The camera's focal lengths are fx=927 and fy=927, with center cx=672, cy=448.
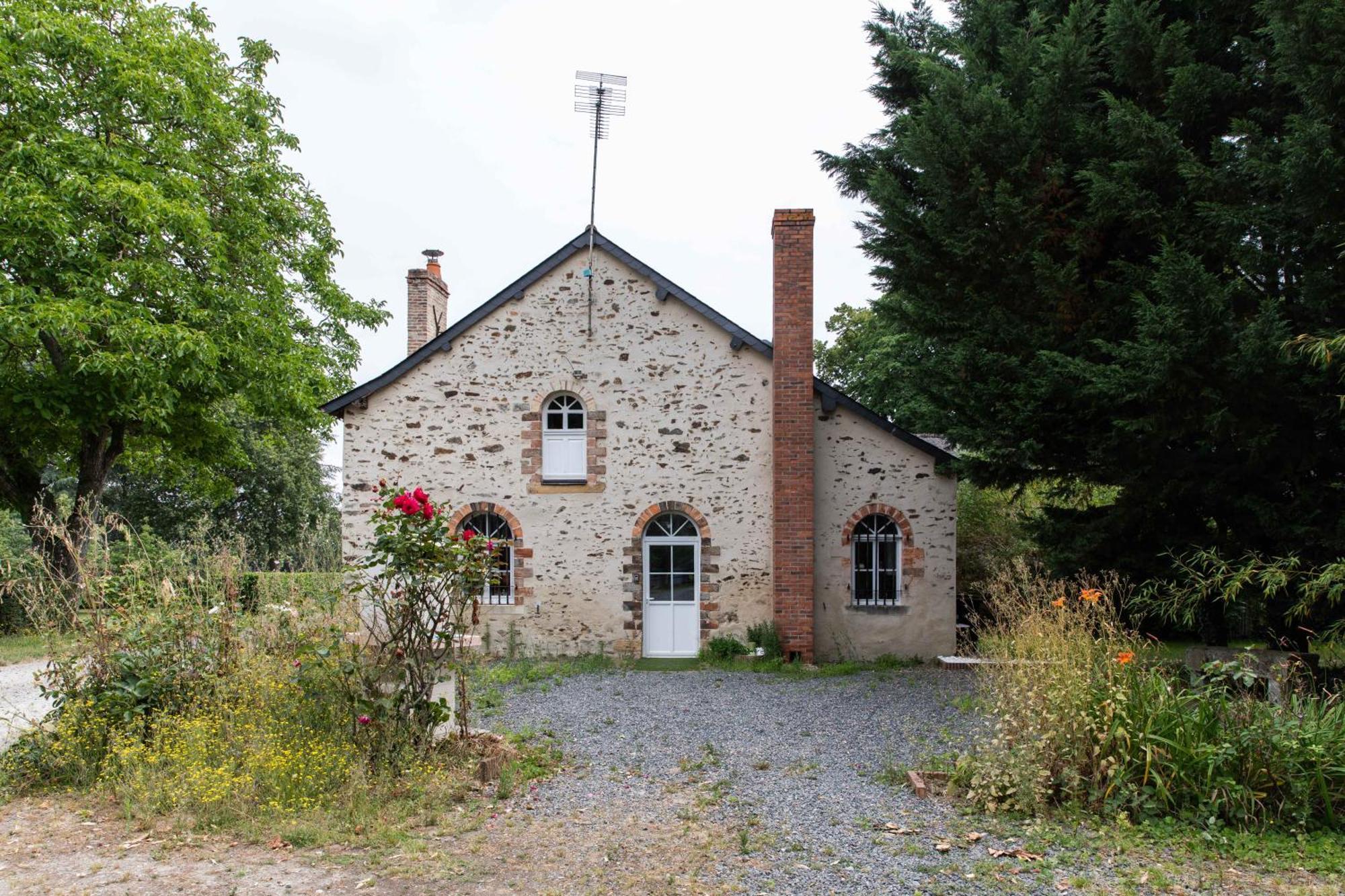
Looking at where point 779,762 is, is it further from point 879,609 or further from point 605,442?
point 605,442

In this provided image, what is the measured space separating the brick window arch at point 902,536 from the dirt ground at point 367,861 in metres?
8.01

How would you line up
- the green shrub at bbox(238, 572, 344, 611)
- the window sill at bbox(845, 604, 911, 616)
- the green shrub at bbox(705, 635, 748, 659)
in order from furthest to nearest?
the window sill at bbox(845, 604, 911, 616)
the green shrub at bbox(705, 635, 748, 659)
the green shrub at bbox(238, 572, 344, 611)

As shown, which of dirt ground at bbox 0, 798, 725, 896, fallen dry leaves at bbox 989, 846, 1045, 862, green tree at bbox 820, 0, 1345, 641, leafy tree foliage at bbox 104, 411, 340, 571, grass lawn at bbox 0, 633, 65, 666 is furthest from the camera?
leafy tree foliage at bbox 104, 411, 340, 571

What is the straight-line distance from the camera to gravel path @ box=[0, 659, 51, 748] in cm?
787

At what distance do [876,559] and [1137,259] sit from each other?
5.46 meters

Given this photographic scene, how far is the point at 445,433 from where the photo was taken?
13594 mm

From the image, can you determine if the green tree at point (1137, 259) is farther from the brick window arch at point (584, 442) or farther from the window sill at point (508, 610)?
the window sill at point (508, 610)

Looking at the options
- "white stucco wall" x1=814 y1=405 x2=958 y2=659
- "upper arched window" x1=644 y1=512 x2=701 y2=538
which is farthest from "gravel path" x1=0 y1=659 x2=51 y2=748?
"white stucco wall" x1=814 y1=405 x2=958 y2=659

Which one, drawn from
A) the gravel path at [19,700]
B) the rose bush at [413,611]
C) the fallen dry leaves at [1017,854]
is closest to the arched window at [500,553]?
the gravel path at [19,700]

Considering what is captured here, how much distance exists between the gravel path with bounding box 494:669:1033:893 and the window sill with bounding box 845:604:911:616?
1.40 metres

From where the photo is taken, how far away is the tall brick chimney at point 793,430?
1279 centimetres

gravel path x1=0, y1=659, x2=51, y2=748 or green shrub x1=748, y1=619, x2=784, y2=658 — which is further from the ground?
green shrub x1=748, y1=619, x2=784, y2=658

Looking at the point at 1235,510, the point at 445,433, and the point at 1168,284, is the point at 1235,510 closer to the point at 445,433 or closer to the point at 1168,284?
the point at 1168,284

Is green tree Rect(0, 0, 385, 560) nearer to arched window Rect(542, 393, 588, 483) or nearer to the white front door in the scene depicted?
arched window Rect(542, 393, 588, 483)
